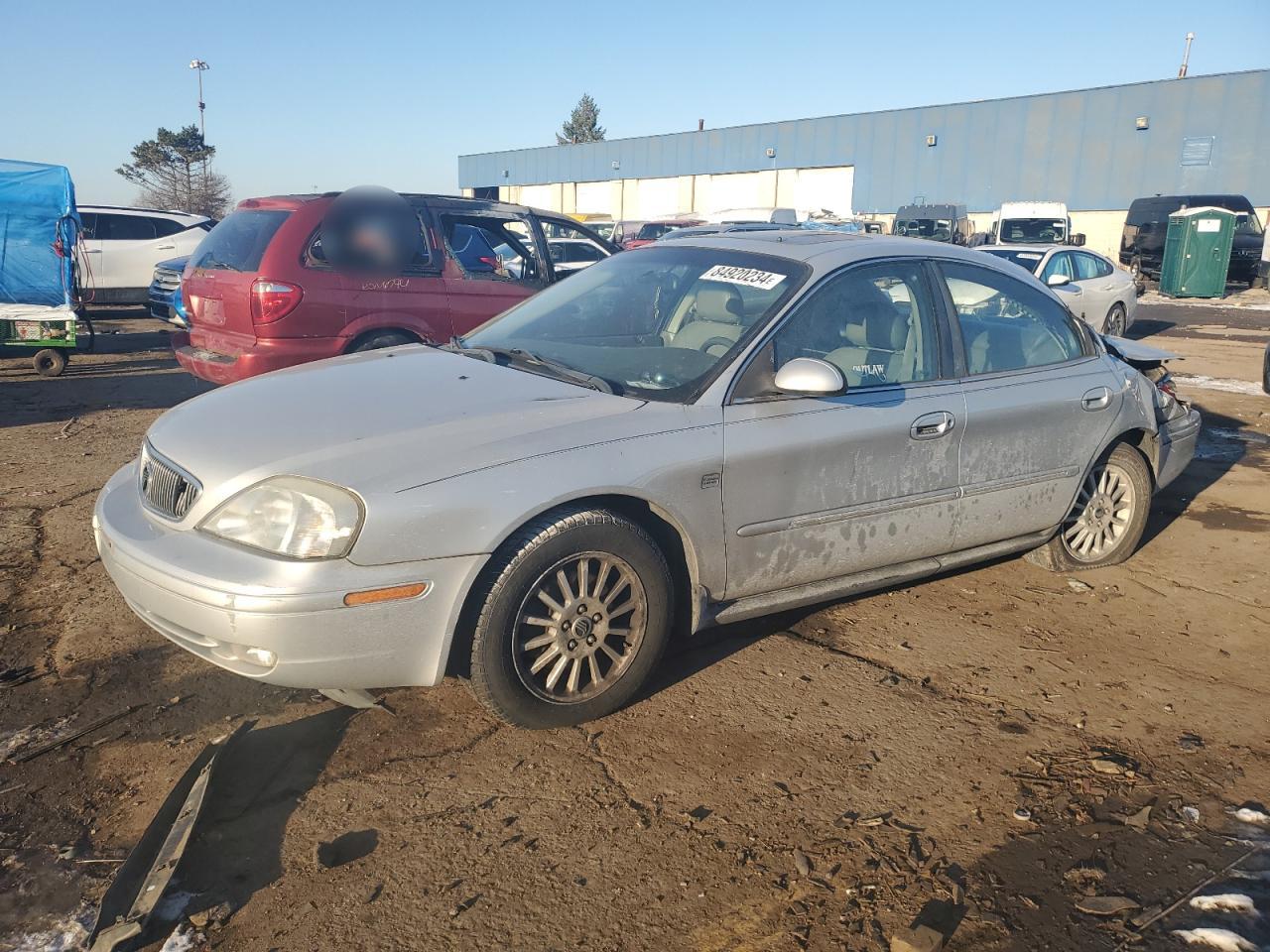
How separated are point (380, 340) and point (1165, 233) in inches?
1025

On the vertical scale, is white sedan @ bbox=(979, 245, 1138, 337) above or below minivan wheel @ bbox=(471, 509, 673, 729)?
above

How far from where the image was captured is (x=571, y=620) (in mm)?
3270

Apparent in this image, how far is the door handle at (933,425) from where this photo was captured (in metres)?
4.03

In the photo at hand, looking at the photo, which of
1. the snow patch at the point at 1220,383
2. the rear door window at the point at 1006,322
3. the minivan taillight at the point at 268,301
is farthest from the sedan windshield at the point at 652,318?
the snow patch at the point at 1220,383

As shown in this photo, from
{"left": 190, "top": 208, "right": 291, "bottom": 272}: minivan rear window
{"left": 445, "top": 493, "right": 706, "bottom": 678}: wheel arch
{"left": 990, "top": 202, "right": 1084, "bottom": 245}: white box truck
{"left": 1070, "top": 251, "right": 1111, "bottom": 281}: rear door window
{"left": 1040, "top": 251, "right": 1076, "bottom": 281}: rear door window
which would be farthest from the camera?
{"left": 990, "top": 202, "right": 1084, "bottom": 245}: white box truck

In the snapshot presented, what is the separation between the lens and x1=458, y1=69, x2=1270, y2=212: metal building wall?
33.5 metres

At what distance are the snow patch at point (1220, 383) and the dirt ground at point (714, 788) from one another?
7.32 m

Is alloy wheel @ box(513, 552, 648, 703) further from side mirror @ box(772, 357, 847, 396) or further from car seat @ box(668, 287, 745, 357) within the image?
car seat @ box(668, 287, 745, 357)

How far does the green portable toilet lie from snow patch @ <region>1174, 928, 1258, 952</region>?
86.9 ft

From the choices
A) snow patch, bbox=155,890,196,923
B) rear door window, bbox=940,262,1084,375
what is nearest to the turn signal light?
snow patch, bbox=155,890,196,923

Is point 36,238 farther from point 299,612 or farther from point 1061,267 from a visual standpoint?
point 1061,267

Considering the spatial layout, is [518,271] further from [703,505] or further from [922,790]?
[922,790]

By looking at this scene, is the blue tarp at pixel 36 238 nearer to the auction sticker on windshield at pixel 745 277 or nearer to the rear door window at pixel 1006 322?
the auction sticker on windshield at pixel 745 277

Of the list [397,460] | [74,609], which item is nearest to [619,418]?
[397,460]
